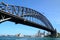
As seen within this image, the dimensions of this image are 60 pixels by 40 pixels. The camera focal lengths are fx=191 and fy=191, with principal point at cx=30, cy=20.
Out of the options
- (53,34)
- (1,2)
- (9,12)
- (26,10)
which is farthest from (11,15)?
(53,34)

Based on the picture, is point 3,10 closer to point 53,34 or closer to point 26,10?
point 26,10

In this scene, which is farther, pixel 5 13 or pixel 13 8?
pixel 13 8

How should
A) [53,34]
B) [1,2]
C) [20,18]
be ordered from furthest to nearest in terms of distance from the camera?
1. [53,34]
2. [20,18]
3. [1,2]

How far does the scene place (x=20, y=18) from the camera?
46312 millimetres

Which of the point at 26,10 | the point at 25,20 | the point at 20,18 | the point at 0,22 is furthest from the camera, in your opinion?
the point at 26,10

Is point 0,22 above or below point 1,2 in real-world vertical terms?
below

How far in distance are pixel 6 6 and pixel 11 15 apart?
12.7 feet

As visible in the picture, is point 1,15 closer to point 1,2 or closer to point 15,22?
point 1,2

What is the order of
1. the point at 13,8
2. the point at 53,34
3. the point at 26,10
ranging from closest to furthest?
the point at 13,8, the point at 26,10, the point at 53,34

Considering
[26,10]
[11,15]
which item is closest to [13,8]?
[11,15]

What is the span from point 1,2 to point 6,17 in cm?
624

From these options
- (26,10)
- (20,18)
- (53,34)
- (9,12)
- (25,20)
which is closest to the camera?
(9,12)

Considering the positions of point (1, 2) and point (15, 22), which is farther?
point (15, 22)

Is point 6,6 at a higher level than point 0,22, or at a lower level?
higher
